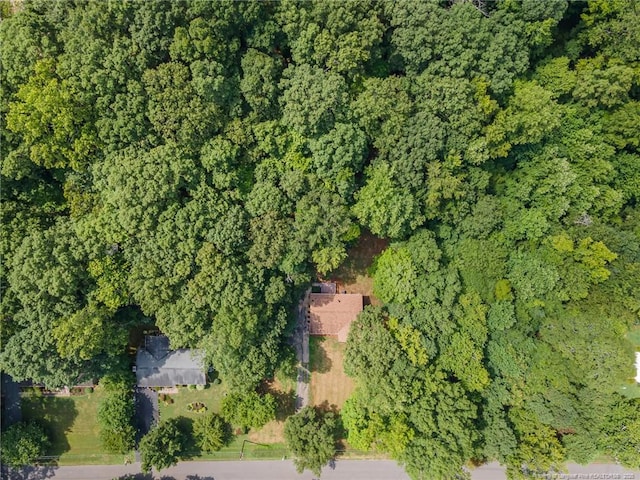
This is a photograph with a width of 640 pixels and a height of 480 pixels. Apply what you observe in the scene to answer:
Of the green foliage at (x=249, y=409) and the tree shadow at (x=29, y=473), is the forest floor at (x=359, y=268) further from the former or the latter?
the tree shadow at (x=29, y=473)

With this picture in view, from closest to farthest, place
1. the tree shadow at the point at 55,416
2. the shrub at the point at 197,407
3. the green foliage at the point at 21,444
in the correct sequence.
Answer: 1. the green foliage at the point at 21,444
2. the tree shadow at the point at 55,416
3. the shrub at the point at 197,407

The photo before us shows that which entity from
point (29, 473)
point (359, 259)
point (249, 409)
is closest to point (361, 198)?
point (359, 259)

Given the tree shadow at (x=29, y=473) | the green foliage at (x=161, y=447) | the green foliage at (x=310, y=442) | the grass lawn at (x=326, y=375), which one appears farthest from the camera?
the grass lawn at (x=326, y=375)

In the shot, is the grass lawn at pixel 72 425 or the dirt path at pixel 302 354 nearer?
the grass lawn at pixel 72 425

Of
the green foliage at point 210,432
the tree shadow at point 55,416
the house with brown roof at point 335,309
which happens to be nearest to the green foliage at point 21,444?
the tree shadow at point 55,416

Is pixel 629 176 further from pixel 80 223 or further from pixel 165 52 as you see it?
pixel 80 223

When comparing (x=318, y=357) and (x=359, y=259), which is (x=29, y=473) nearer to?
(x=318, y=357)

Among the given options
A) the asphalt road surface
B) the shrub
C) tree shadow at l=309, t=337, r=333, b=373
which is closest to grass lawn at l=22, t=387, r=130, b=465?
the asphalt road surface
